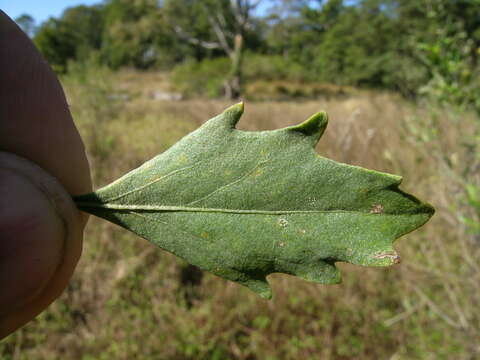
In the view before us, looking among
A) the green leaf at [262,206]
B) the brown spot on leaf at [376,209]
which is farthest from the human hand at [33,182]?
the brown spot on leaf at [376,209]

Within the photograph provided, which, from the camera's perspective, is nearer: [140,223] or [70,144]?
[140,223]

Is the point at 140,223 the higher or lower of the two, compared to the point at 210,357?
higher

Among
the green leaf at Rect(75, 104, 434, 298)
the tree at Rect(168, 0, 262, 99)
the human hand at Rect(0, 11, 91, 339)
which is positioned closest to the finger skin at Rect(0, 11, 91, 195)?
the human hand at Rect(0, 11, 91, 339)

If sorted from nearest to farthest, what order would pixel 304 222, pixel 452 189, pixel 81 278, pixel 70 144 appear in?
1. pixel 304 222
2. pixel 70 144
3. pixel 452 189
4. pixel 81 278

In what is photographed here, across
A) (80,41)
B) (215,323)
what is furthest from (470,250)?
(80,41)

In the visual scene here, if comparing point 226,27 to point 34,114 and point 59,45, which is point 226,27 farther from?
point 34,114

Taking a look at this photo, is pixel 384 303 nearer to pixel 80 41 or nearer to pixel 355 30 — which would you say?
pixel 80 41

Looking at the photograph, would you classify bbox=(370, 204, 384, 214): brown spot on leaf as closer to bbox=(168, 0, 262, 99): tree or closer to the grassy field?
the grassy field
